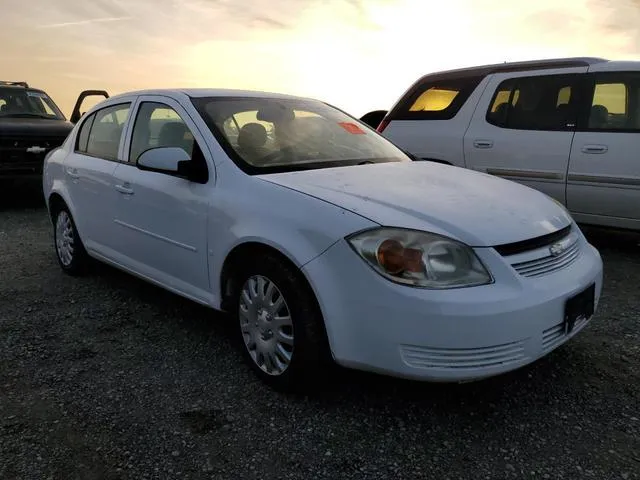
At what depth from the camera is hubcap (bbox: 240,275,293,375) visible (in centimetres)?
279

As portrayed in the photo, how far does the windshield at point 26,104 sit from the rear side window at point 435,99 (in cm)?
604

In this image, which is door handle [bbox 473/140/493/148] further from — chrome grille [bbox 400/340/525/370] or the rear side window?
chrome grille [bbox 400/340/525/370]

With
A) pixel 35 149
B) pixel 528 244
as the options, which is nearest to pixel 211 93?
pixel 528 244

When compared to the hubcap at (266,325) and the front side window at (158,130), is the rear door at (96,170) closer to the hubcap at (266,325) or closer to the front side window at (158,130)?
the front side window at (158,130)

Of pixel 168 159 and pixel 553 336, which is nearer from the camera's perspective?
pixel 553 336

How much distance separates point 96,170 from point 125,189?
1.87 ft

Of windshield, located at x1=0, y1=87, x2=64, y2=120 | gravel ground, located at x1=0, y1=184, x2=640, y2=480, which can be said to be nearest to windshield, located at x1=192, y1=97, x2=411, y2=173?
gravel ground, located at x1=0, y1=184, x2=640, y2=480

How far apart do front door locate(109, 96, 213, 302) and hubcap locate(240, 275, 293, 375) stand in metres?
0.39

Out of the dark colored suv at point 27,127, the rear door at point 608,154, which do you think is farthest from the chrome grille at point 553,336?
the dark colored suv at point 27,127

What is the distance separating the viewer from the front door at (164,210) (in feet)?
10.7

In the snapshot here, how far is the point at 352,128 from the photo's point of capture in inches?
158

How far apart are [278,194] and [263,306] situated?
55cm

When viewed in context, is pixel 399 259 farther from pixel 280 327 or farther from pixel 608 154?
pixel 608 154

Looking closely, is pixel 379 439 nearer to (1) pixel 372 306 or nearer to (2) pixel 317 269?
(1) pixel 372 306
